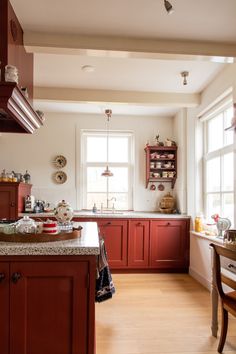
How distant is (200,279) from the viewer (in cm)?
369

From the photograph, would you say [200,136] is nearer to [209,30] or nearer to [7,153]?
[209,30]

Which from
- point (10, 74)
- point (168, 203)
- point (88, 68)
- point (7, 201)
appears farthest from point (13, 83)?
point (168, 203)

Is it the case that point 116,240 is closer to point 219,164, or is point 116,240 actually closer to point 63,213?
point 219,164

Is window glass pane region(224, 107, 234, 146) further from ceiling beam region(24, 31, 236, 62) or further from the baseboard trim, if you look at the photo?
the baseboard trim

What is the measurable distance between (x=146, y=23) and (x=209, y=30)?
513 millimetres

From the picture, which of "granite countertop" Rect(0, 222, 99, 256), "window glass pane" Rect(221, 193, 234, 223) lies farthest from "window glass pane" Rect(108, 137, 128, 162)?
"granite countertop" Rect(0, 222, 99, 256)

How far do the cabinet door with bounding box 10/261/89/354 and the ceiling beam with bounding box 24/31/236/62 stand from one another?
1.72 m

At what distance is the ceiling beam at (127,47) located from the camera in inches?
91.5

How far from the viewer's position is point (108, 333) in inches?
93.7

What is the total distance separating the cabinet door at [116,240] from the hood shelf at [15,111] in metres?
2.07

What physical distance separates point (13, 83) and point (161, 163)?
3326 mm

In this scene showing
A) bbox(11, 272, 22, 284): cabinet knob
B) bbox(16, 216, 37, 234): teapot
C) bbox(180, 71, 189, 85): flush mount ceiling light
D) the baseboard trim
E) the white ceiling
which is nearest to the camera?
bbox(11, 272, 22, 284): cabinet knob

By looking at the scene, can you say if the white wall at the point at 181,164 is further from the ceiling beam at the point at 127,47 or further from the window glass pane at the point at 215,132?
the ceiling beam at the point at 127,47

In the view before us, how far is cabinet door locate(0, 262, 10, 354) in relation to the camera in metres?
1.56
